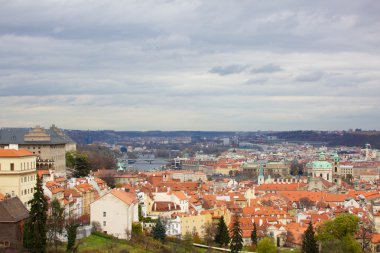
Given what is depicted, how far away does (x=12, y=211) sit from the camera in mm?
44812

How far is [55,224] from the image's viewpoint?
4769 centimetres

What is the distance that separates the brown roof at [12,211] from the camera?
43906mm

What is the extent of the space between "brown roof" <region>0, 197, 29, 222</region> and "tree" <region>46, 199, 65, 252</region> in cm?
175

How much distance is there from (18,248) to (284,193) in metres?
75.5

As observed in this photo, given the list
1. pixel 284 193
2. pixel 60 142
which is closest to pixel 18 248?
pixel 60 142

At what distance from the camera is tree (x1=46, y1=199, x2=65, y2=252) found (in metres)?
46.9

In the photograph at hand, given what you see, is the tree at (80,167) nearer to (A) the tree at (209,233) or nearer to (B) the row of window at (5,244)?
(A) the tree at (209,233)

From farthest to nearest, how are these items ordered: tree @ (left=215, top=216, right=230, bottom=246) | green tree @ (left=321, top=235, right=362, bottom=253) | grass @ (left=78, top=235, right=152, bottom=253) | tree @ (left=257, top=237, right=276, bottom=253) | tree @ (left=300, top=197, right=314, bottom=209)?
1. tree @ (left=300, top=197, right=314, bottom=209)
2. tree @ (left=215, top=216, right=230, bottom=246)
3. tree @ (left=257, top=237, right=276, bottom=253)
4. green tree @ (left=321, top=235, right=362, bottom=253)
5. grass @ (left=78, top=235, right=152, bottom=253)

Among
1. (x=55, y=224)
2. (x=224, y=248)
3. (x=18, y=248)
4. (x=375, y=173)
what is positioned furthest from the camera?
(x=375, y=173)

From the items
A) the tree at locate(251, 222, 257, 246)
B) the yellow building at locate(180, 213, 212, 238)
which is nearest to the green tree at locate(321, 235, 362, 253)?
the tree at locate(251, 222, 257, 246)

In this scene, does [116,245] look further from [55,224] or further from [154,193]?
[154,193]

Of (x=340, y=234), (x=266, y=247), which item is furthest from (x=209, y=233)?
(x=340, y=234)

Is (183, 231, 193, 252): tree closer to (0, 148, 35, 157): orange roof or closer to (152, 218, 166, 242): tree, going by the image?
(152, 218, 166, 242): tree

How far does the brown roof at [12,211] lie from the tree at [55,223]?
175 centimetres
